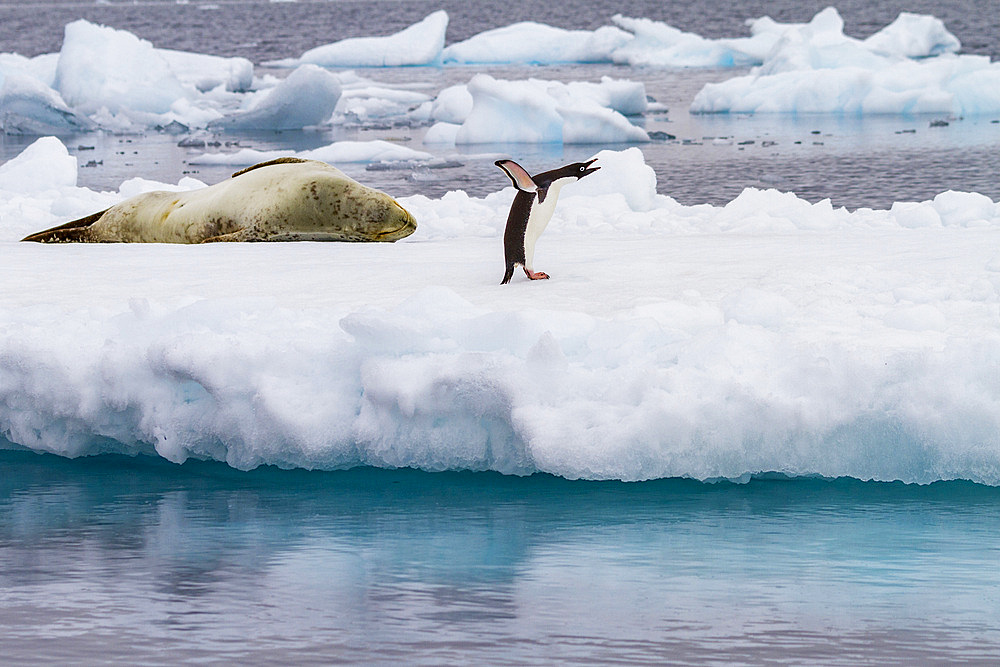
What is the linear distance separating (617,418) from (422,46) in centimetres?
2905

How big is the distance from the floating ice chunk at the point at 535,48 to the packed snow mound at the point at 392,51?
93 centimetres

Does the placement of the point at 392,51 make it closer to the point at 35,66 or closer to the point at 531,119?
the point at 35,66

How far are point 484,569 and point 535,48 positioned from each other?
30104mm

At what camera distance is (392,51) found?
32.7 m

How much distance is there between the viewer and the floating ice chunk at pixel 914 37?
27.6 m

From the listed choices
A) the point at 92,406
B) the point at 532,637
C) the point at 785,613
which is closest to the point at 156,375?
the point at 92,406

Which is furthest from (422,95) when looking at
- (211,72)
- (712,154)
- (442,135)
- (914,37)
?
(914,37)

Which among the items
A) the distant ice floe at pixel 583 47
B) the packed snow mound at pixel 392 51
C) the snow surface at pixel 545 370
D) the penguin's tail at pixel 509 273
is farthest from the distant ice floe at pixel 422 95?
the snow surface at pixel 545 370

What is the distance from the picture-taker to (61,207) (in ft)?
32.2

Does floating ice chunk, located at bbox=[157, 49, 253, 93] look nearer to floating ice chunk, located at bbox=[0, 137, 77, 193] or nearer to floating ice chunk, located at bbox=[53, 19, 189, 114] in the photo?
floating ice chunk, located at bbox=[53, 19, 189, 114]

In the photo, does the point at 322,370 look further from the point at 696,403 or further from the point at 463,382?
the point at 696,403

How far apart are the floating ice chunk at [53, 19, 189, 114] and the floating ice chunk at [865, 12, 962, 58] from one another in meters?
14.2

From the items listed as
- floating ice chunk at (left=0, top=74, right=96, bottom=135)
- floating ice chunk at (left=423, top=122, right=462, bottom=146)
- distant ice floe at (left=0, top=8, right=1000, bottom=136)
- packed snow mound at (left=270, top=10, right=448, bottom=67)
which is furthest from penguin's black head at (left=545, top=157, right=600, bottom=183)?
packed snow mound at (left=270, top=10, right=448, bottom=67)

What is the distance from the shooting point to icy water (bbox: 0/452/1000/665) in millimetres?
3080
